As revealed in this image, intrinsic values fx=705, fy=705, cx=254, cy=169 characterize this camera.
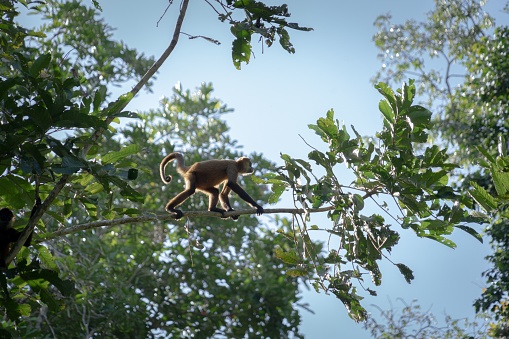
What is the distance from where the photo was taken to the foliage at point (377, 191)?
5.29m

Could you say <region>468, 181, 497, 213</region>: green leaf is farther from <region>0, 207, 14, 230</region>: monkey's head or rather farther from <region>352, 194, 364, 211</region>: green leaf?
<region>0, 207, 14, 230</region>: monkey's head

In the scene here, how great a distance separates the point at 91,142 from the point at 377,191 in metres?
2.30

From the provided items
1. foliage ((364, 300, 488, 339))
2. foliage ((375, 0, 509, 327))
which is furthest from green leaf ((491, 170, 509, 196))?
foliage ((364, 300, 488, 339))

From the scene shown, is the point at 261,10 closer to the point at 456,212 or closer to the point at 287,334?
the point at 456,212

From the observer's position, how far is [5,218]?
607cm

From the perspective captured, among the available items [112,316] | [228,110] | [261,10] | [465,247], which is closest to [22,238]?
[261,10]

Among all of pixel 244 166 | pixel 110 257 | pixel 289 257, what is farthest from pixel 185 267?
pixel 289 257

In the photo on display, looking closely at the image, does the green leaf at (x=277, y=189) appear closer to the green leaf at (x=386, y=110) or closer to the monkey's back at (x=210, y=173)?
the green leaf at (x=386, y=110)

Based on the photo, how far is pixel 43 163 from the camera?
4.21m

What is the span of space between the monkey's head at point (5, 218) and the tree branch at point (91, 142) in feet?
4.27

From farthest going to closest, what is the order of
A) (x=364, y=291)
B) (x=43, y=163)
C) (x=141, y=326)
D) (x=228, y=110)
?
1. (x=228, y=110)
2. (x=141, y=326)
3. (x=364, y=291)
4. (x=43, y=163)

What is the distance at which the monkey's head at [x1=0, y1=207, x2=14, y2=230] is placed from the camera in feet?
19.9

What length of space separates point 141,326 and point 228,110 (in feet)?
20.6

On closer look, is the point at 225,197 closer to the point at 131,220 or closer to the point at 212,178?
the point at 212,178
